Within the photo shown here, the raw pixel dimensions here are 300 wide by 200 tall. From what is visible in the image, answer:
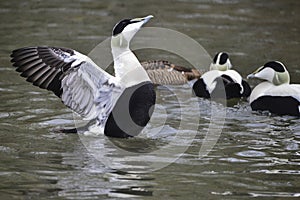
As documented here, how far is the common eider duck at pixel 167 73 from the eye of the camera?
38.0 ft

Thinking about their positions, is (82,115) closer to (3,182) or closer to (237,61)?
(3,182)

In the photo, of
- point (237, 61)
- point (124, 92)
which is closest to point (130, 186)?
point (124, 92)

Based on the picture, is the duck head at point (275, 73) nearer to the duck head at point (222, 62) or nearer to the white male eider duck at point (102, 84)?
the duck head at point (222, 62)

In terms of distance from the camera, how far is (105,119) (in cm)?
877

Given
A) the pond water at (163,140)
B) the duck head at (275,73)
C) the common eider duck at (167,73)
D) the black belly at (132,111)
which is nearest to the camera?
the pond water at (163,140)

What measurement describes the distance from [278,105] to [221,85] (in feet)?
3.67

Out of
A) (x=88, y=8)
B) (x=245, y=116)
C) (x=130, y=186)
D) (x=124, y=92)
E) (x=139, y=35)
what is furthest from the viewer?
(x=88, y=8)

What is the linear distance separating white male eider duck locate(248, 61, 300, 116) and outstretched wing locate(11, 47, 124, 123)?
7.54 ft

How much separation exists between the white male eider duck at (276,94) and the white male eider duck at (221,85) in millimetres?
290

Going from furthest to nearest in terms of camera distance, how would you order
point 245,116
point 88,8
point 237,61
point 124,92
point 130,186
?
point 88,8 < point 237,61 < point 245,116 < point 124,92 < point 130,186

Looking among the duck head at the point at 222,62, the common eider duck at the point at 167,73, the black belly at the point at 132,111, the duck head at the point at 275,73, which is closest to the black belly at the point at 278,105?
the duck head at the point at 275,73

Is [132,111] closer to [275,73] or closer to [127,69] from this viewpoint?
[127,69]

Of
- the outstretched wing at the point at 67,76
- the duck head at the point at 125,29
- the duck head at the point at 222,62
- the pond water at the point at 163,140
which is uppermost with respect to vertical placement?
the duck head at the point at 125,29

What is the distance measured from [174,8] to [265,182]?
353 inches
